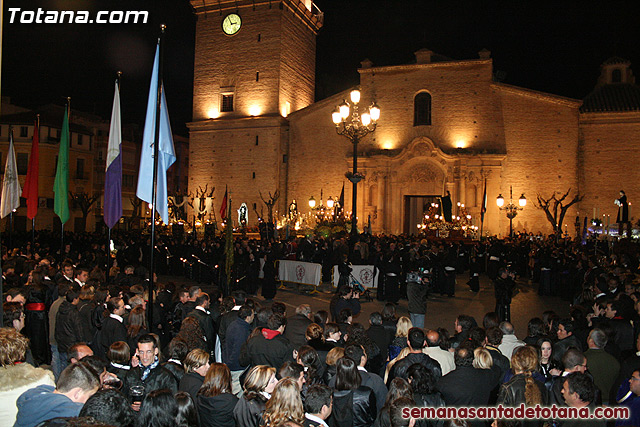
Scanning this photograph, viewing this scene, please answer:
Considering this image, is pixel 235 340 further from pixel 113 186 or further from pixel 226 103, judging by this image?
pixel 226 103

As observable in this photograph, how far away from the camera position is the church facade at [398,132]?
30.1 m

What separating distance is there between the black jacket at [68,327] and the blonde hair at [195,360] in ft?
10.1

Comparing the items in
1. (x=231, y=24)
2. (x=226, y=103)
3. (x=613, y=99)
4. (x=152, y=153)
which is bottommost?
(x=152, y=153)

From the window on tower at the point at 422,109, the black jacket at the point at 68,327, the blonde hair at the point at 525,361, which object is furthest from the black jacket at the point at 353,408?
the window on tower at the point at 422,109

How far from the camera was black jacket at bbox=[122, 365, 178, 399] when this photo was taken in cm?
459

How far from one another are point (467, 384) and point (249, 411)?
7.17ft

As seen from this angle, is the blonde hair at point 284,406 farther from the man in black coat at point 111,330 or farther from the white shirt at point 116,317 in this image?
the white shirt at point 116,317

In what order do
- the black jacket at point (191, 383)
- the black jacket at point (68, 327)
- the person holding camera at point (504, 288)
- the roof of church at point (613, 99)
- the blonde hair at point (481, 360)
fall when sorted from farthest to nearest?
the roof of church at point (613, 99), the person holding camera at point (504, 288), the black jacket at point (68, 327), the blonde hair at point (481, 360), the black jacket at point (191, 383)

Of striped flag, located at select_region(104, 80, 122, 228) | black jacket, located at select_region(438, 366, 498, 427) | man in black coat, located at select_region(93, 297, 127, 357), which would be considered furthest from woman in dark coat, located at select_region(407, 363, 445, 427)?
striped flag, located at select_region(104, 80, 122, 228)

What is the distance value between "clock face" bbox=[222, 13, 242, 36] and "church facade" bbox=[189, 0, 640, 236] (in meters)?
0.08

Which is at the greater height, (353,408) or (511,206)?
(511,206)

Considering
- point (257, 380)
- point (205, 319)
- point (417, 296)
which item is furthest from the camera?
point (417, 296)

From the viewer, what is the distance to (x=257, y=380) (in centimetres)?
429

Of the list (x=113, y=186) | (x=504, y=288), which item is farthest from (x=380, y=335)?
(x=113, y=186)
